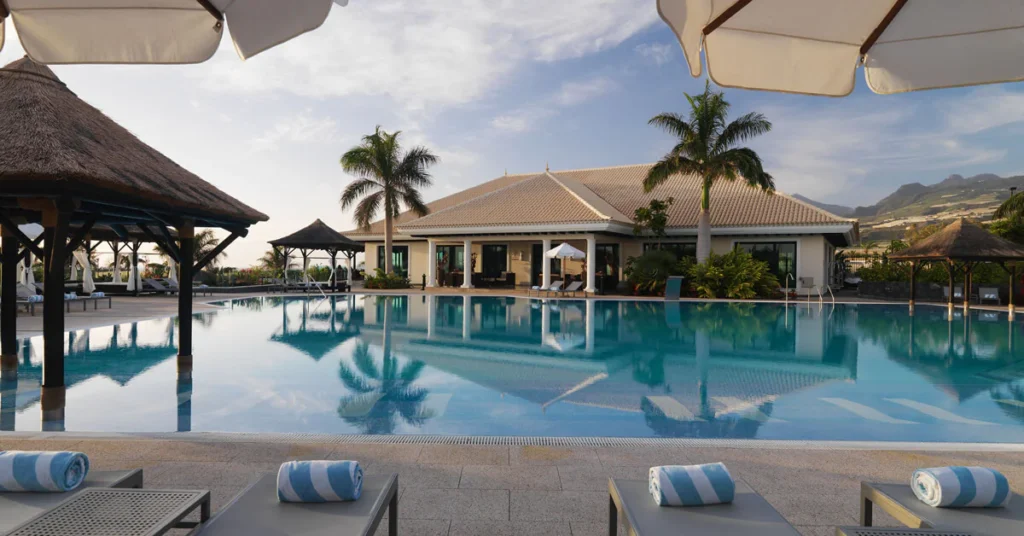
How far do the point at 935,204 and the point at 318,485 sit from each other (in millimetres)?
152486

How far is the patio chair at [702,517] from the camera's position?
2.25 m

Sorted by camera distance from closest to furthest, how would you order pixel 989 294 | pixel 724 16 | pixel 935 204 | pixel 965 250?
pixel 724 16 < pixel 965 250 < pixel 989 294 < pixel 935 204

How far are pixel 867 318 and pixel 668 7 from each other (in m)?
18.2

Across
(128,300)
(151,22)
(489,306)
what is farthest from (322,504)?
(128,300)

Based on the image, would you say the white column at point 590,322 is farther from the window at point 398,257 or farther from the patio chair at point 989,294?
the patio chair at point 989,294

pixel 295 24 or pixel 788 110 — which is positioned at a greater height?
pixel 788 110

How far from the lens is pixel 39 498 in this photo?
2463mm

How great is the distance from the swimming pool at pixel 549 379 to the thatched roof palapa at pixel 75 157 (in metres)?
2.58

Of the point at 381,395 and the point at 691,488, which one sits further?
the point at 381,395

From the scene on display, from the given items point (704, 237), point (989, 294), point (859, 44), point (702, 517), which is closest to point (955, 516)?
point (702, 517)

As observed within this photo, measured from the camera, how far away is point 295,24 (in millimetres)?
2965

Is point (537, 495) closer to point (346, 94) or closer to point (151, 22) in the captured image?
point (151, 22)

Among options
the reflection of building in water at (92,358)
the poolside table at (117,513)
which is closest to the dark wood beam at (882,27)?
the poolside table at (117,513)

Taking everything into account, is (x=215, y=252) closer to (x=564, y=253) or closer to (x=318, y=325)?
(x=318, y=325)
